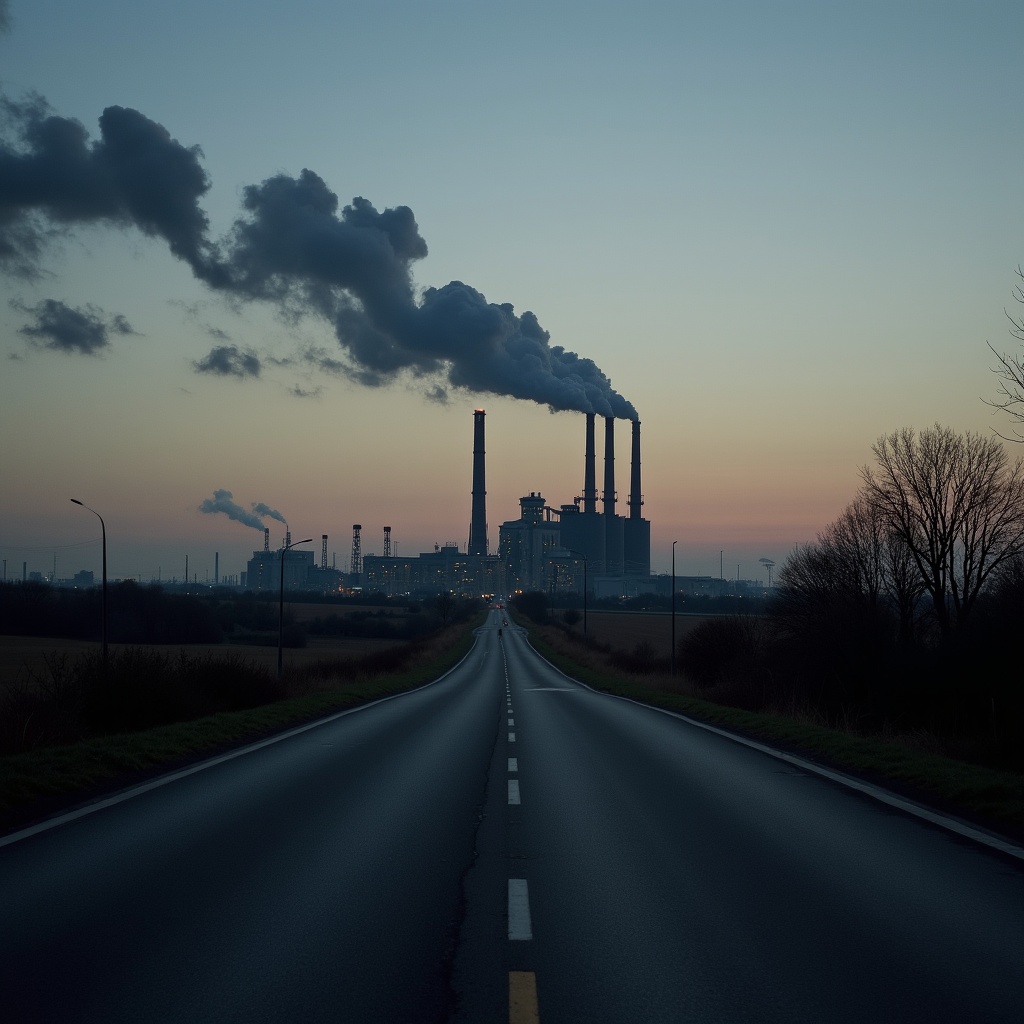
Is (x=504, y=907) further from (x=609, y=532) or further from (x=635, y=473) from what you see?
(x=609, y=532)

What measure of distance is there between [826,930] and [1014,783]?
636cm

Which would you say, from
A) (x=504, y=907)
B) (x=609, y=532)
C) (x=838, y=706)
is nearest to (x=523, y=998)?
(x=504, y=907)

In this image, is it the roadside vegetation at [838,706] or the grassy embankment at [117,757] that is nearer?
the grassy embankment at [117,757]

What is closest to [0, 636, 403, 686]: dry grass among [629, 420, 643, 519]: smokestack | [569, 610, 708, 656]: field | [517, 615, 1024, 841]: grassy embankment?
[569, 610, 708, 656]: field

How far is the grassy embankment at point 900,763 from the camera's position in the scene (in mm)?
10750

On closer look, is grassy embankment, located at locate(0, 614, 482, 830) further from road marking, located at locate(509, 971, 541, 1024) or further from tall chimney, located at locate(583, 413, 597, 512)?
tall chimney, located at locate(583, 413, 597, 512)

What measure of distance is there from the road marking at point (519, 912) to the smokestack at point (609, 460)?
130 meters

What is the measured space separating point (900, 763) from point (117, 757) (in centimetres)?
1027

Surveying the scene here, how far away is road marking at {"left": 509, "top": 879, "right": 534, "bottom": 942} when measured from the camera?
620cm

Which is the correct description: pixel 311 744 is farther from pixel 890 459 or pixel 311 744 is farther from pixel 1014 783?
pixel 890 459

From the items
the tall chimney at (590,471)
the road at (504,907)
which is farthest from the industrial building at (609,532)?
the road at (504,907)

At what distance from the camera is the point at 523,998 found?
5.06 metres

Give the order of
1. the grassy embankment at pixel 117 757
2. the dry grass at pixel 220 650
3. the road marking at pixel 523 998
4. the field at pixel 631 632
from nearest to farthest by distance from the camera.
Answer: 1. the road marking at pixel 523 998
2. the grassy embankment at pixel 117 757
3. the dry grass at pixel 220 650
4. the field at pixel 631 632

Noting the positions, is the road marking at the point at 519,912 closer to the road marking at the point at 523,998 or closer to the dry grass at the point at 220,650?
the road marking at the point at 523,998
